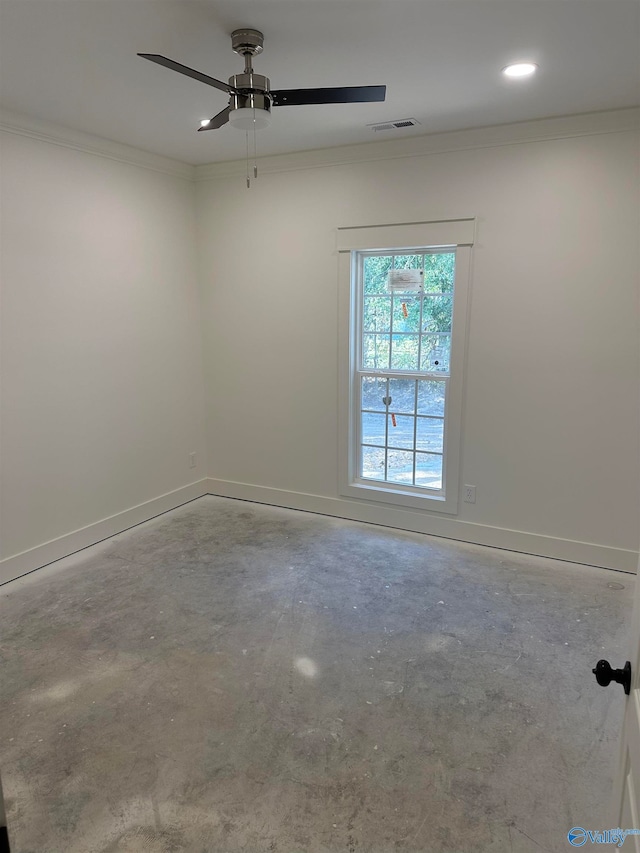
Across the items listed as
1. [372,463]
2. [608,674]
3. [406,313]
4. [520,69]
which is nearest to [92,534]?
[372,463]

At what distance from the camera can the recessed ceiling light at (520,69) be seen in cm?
242

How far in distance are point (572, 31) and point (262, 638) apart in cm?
295

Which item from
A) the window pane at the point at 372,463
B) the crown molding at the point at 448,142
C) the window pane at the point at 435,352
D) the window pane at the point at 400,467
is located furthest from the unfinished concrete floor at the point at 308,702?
the crown molding at the point at 448,142

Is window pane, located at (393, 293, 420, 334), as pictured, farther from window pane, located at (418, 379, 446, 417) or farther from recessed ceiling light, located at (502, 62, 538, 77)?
recessed ceiling light, located at (502, 62, 538, 77)

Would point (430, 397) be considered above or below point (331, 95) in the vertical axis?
below

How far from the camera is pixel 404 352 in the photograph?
397 centimetres

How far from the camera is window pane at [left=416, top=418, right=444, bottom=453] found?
155 inches


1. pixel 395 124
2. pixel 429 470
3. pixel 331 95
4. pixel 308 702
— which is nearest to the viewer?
pixel 331 95

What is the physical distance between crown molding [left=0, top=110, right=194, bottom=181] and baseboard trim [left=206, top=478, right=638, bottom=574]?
2567 mm

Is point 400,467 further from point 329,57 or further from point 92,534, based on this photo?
point 329,57

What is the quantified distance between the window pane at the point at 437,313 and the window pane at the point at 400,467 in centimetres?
94

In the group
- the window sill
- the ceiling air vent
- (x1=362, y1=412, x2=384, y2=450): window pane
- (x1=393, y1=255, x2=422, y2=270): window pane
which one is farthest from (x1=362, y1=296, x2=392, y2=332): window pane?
the window sill

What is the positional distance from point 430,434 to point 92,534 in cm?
250

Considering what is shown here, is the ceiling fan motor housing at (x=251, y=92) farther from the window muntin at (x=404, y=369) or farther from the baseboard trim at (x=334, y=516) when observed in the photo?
the baseboard trim at (x=334, y=516)
